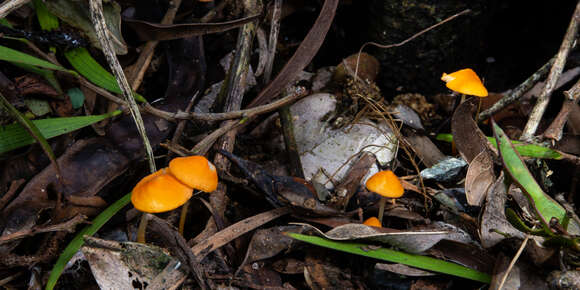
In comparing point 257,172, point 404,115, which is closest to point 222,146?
point 257,172

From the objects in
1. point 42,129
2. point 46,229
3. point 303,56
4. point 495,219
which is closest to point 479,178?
point 495,219

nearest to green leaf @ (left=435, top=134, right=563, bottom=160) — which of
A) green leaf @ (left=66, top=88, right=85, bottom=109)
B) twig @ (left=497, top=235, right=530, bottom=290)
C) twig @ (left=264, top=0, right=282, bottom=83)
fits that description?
twig @ (left=497, top=235, right=530, bottom=290)

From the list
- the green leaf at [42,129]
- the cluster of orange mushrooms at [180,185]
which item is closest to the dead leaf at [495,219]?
the cluster of orange mushrooms at [180,185]

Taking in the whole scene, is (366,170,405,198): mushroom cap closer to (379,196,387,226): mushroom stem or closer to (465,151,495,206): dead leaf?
(379,196,387,226): mushroom stem

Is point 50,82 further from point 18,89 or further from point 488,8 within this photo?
point 488,8

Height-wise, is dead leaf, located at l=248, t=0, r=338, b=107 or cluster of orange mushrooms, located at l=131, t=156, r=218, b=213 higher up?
dead leaf, located at l=248, t=0, r=338, b=107

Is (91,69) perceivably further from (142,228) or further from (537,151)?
(537,151)

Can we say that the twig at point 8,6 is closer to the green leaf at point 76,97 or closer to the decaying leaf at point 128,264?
the green leaf at point 76,97
